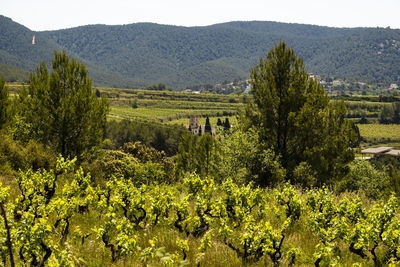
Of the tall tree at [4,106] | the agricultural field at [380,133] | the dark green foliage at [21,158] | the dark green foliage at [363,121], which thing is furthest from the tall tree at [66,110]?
Answer: the dark green foliage at [363,121]

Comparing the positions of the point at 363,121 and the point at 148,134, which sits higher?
the point at 363,121

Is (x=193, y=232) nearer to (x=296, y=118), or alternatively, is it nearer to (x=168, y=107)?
(x=296, y=118)

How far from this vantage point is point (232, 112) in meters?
179

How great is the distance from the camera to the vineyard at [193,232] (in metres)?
4.85

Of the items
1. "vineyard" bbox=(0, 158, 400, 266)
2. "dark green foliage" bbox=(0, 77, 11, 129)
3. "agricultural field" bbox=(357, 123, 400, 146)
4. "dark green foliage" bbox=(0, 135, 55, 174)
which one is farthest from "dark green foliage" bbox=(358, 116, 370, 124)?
"vineyard" bbox=(0, 158, 400, 266)

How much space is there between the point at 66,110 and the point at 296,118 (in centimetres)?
1359

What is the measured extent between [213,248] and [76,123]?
47.4ft

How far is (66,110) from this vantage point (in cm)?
1784

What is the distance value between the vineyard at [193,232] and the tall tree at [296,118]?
1201 centimetres

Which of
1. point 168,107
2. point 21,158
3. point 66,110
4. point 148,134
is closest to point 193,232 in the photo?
point 21,158

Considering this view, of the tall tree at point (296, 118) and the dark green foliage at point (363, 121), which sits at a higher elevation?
the tall tree at point (296, 118)

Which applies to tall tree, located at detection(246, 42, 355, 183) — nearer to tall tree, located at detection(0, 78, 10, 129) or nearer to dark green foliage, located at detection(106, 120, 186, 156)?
tall tree, located at detection(0, 78, 10, 129)

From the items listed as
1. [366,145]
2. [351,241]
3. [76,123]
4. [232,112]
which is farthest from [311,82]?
[232,112]

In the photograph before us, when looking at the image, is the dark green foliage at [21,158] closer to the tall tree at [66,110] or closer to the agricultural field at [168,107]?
the tall tree at [66,110]
